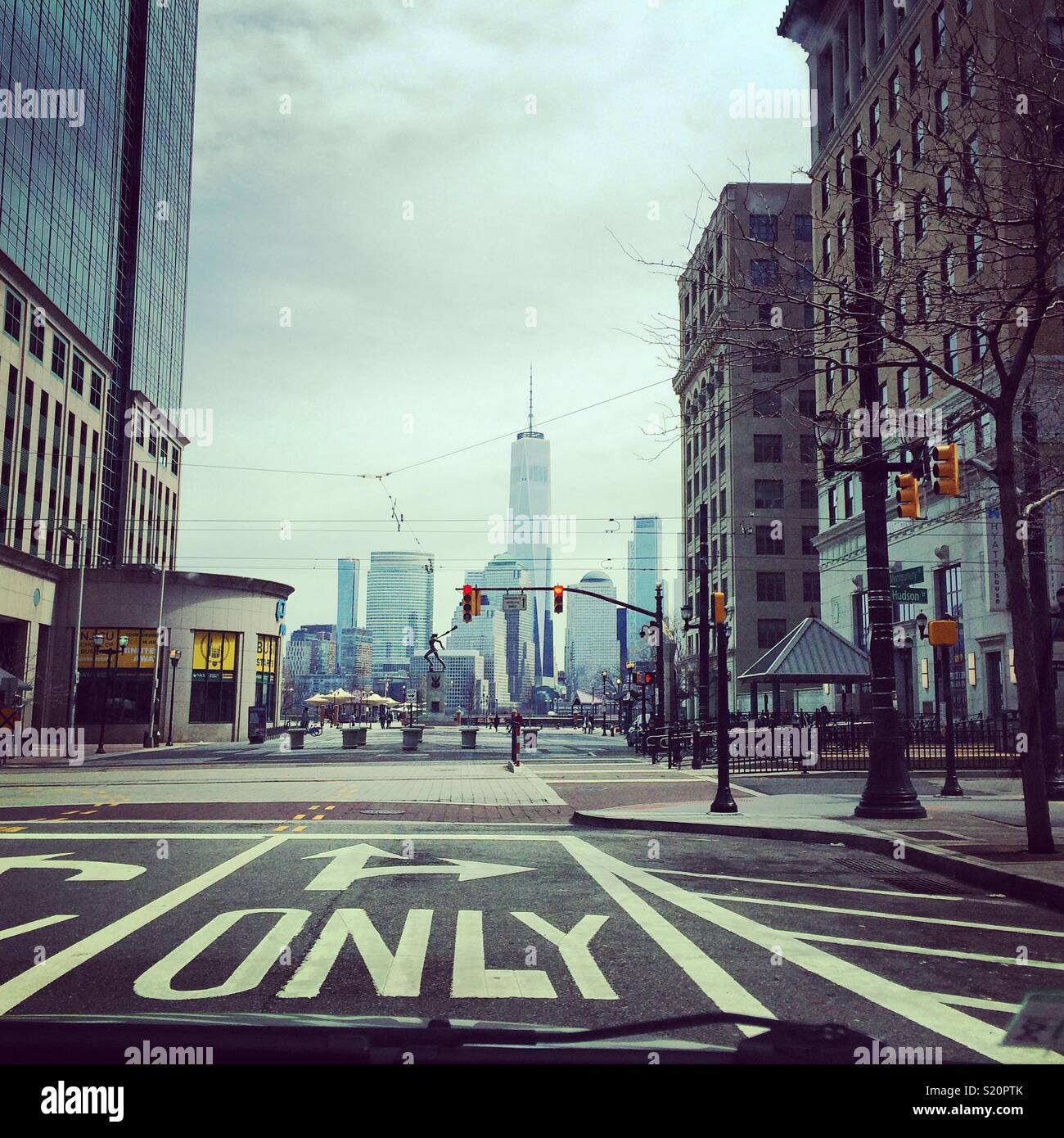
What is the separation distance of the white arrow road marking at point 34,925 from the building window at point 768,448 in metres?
66.0

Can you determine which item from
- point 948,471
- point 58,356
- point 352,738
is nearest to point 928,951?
point 948,471

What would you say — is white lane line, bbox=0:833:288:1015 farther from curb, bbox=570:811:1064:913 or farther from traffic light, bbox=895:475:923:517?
traffic light, bbox=895:475:923:517

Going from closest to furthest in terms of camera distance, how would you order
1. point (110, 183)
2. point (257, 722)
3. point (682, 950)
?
point (682, 950) → point (257, 722) → point (110, 183)

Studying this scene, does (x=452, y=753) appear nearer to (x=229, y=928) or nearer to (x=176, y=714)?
(x=176, y=714)

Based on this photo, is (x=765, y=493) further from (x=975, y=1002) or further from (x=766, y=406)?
(x=975, y=1002)

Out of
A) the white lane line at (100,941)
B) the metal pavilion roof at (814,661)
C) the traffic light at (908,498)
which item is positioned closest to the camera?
the white lane line at (100,941)

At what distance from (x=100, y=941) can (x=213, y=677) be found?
1973 inches

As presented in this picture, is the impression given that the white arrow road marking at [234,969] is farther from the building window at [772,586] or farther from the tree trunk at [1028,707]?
the building window at [772,586]

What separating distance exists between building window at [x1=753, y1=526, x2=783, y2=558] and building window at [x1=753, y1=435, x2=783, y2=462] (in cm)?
473

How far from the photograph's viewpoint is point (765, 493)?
231 ft

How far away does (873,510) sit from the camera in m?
15.1

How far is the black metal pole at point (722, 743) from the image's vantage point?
625 inches

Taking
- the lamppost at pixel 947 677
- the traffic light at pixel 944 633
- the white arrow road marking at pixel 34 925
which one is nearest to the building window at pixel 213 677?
the lamppost at pixel 947 677

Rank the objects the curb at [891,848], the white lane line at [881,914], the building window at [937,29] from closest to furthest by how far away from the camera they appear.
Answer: the white lane line at [881,914] < the curb at [891,848] < the building window at [937,29]
